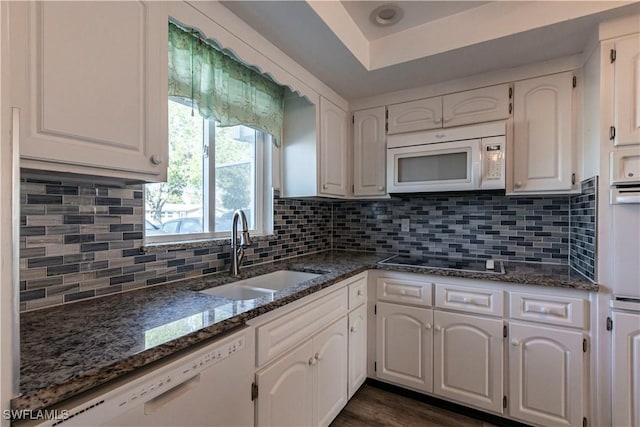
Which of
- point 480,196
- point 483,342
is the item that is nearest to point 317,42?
point 480,196

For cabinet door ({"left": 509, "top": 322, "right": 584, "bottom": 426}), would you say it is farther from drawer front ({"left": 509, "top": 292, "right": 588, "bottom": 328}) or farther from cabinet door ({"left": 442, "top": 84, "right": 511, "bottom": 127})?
cabinet door ({"left": 442, "top": 84, "right": 511, "bottom": 127})

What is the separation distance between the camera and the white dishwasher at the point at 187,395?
2.16 ft

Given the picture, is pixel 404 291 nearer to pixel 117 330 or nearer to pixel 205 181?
pixel 205 181

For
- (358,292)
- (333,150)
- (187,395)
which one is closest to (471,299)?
(358,292)

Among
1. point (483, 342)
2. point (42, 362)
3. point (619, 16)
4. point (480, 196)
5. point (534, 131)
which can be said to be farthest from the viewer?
point (480, 196)

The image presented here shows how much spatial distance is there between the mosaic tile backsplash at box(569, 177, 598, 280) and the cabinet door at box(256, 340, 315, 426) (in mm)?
1539

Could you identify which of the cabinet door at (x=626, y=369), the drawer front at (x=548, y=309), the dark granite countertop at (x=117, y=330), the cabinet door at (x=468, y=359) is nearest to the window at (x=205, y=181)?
the dark granite countertop at (x=117, y=330)

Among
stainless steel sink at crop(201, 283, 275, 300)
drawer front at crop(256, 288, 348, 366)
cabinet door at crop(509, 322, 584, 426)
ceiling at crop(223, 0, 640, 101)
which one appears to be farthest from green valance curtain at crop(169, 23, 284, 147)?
cabinet door at crop(509, 322, 584, 426)

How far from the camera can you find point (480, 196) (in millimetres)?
2279

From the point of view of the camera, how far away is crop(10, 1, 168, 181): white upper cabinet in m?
0.77

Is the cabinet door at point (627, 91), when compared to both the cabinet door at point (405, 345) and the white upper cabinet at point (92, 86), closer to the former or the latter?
the cabinet door at point (405, 345)

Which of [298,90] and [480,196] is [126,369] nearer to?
[298,90]

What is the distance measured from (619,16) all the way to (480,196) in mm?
1193

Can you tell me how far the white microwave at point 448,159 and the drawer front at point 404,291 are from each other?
2.18ft
